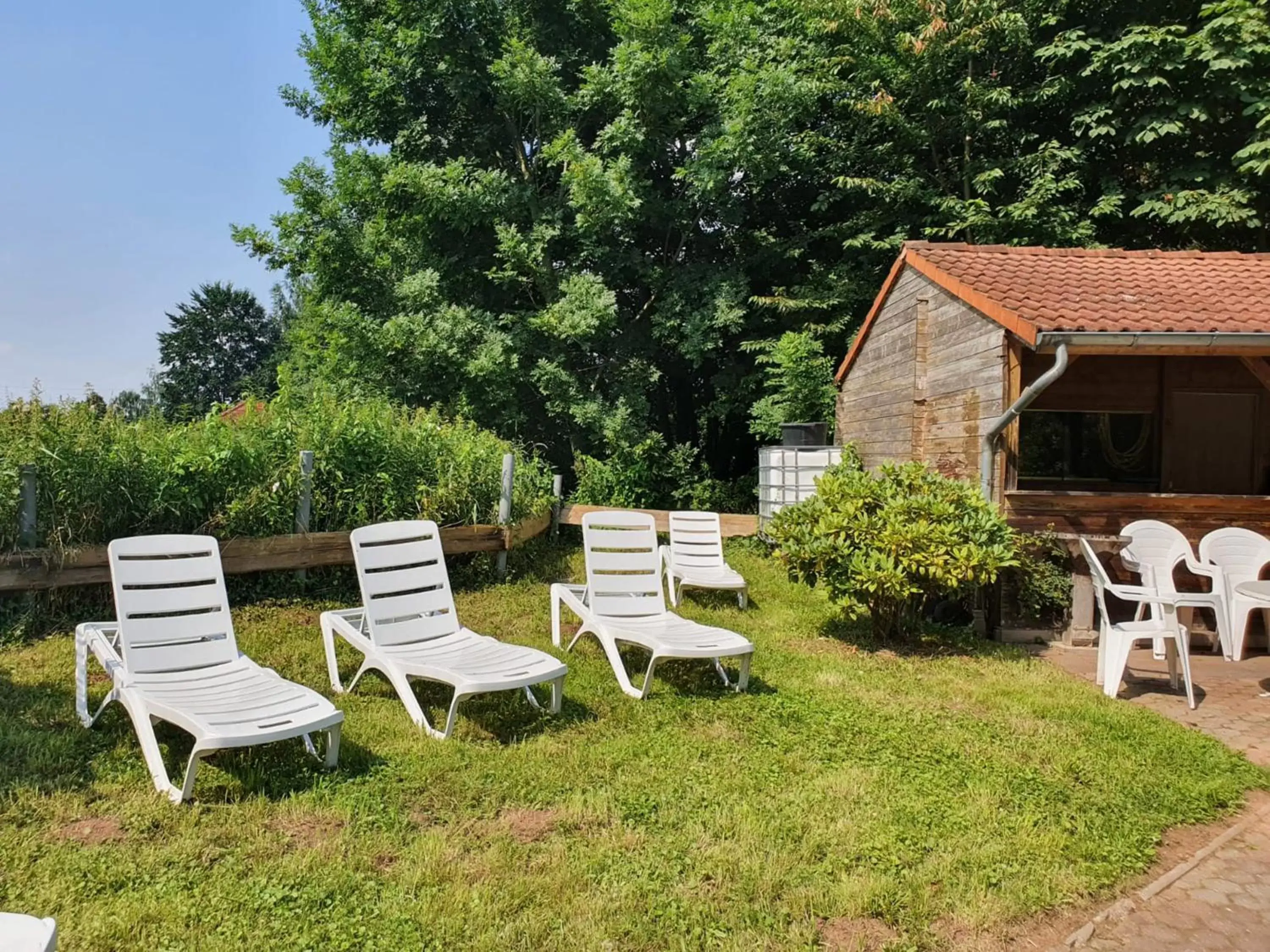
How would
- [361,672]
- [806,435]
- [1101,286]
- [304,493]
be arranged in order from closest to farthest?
[361,672] → [304,493] → [1101,286] → [806,435]

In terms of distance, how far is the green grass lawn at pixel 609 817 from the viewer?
2.86 m

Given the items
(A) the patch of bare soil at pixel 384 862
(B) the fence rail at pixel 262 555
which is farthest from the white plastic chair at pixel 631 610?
(A) the patch of bare soil at pixel 384 862

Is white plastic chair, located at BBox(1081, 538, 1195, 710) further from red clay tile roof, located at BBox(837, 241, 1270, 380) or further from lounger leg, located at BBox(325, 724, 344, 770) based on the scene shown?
lounger leg, located at BBox(325, 724, 344, 770)

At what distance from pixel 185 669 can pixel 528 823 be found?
247cm

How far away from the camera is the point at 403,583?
550 cm

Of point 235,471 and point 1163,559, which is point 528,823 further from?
point 1163,559

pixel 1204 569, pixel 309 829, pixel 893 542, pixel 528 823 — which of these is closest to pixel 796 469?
pixel 893 542

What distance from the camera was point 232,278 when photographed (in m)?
63.2

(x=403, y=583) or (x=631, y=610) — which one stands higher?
(x=403, y=583)

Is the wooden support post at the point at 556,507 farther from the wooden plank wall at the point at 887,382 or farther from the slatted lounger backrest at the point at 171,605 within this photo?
the slatted lounger backrest at the point at 171,605

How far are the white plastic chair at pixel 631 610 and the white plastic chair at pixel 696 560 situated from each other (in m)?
1.40

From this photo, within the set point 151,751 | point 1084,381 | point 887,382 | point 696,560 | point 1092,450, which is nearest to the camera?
point 151,751

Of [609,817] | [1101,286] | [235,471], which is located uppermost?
[1101,286]

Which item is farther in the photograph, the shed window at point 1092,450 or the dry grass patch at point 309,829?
the shed window at point 1092,450
